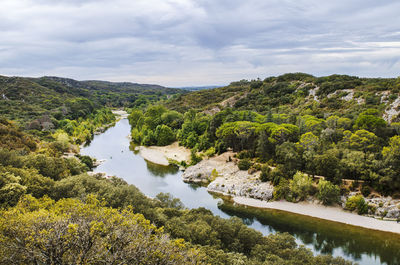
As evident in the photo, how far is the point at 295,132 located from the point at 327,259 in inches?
1041

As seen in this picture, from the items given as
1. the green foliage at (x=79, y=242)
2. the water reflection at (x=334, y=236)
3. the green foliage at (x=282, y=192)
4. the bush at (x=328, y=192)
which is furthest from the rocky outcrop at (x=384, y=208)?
the green foliage at (x=79, y=242)

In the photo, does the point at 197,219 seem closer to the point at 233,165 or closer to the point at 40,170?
the point at 40,170

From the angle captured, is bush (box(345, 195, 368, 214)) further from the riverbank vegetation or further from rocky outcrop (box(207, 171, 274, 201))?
the riverbank vegetation

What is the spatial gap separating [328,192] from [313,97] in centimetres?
4880

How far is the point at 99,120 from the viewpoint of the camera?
93062 millimetres

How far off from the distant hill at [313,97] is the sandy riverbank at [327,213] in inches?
991

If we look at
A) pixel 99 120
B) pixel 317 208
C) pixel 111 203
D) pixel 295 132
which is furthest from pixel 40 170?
pixel 99 120

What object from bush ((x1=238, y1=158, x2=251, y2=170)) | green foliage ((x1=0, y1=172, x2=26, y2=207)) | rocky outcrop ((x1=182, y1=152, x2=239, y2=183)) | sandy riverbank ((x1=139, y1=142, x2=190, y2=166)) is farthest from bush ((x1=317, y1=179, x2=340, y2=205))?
green foliage ((x1=0, y1=172, x2=26, y2=207))

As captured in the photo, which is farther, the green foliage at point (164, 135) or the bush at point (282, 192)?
the green foliage at point (164, 135)

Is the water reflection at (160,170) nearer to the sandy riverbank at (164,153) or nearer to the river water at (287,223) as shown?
the river water at (287,223)

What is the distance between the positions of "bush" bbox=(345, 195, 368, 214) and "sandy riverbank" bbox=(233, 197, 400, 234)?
0.64 m

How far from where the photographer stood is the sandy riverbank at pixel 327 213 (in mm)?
24828

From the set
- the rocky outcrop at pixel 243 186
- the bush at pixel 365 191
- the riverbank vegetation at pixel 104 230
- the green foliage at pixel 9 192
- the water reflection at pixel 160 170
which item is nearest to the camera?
the riverbank vegetation at pixel 104 230

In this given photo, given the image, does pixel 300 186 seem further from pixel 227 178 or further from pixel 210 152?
pixel 210 152
